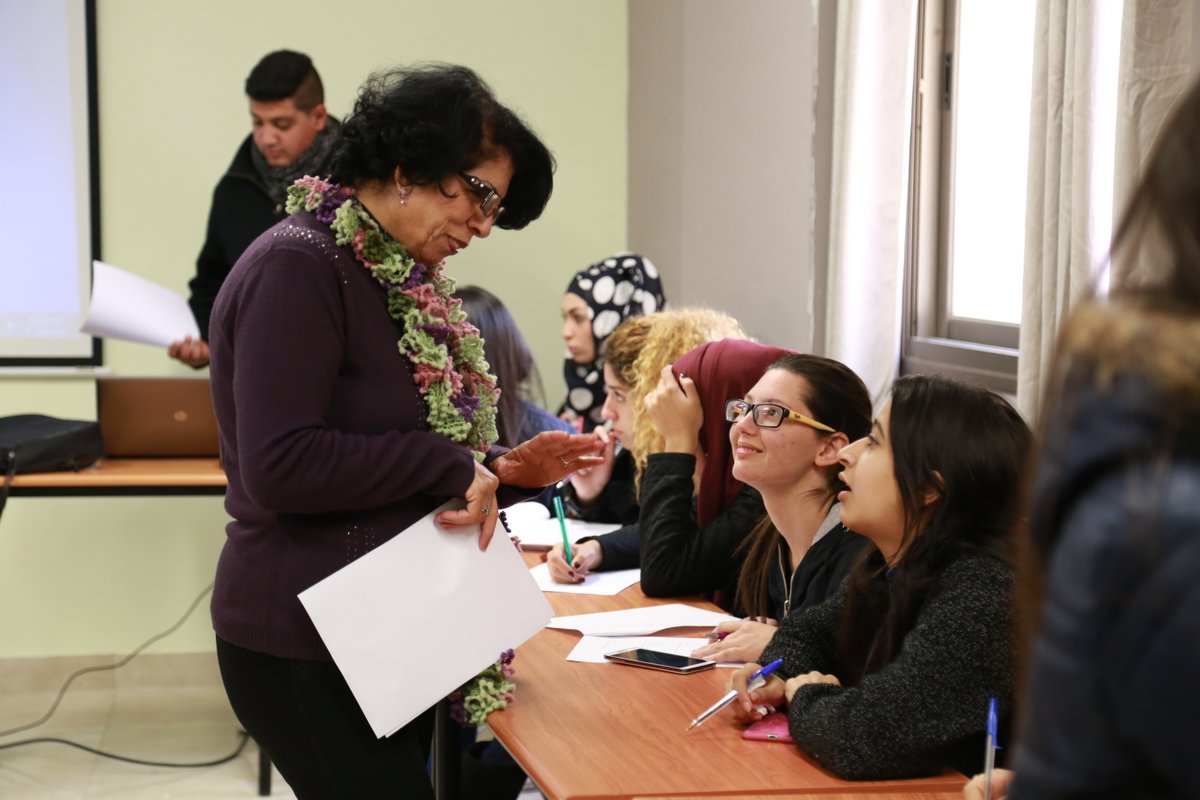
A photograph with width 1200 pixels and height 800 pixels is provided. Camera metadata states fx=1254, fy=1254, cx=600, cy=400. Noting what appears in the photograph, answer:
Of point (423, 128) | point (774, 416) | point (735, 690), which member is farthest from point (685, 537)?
point (423, 128)

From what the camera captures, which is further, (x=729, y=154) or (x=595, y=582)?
(x=729, y=154)

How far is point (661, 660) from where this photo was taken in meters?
2.01

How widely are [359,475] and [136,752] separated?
2944 millimetres

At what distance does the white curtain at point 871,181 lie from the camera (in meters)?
3.04

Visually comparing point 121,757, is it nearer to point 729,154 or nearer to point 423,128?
point 729,154

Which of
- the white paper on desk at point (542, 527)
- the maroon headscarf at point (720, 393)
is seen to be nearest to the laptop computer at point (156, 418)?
the white paper on desk at point (542, 527)

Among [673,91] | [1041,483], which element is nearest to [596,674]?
[1041,483]

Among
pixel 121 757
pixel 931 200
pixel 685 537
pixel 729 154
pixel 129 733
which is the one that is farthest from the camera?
pixel 129 733

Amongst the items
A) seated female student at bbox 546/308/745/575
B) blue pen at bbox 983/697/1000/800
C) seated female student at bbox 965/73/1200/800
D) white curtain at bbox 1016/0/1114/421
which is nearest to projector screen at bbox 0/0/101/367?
seated female student at bbox 546/308/745/575

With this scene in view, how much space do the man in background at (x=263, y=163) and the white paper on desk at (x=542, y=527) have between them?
1.14 metres

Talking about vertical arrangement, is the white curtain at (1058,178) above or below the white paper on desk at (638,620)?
above

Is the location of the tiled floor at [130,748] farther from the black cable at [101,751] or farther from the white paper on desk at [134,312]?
the white paper on desk at [134,312]

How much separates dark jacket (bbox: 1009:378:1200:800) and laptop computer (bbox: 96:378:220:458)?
358 centimetres

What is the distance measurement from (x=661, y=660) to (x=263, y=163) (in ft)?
8.83
